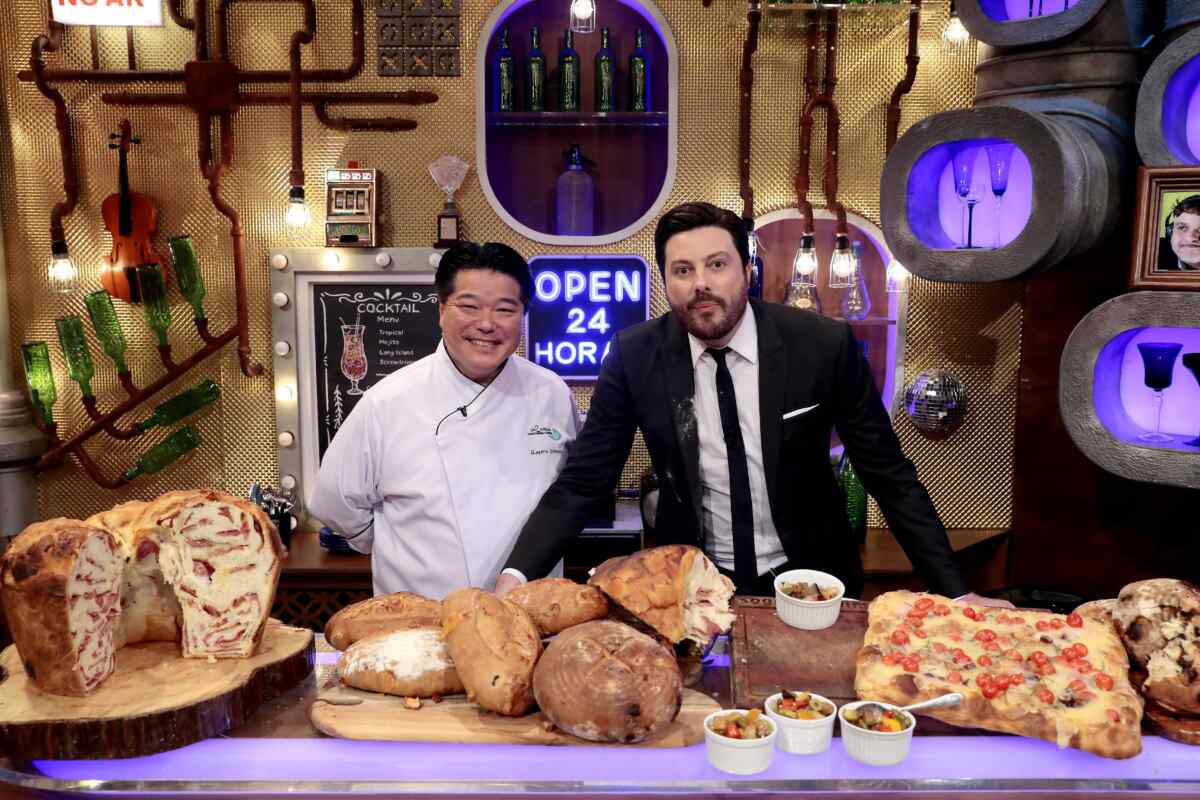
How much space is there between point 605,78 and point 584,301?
1087 millimetres

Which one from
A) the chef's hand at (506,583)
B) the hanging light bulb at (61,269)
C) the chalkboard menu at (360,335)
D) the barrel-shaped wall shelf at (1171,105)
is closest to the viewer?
the chef's hand at (506,583)

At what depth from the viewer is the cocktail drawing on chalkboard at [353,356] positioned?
4.58 m

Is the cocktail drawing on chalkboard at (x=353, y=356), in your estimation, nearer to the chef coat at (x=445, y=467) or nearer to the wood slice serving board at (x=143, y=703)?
the chef coat at (x=445, y=467)

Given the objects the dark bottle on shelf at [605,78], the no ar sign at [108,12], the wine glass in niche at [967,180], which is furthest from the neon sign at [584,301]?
the no ar sign at [108,12]

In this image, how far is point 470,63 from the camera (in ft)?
14.5

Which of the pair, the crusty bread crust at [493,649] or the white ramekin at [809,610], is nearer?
the crusty bread crust at [493,649]

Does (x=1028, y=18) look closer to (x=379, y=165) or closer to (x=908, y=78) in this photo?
(x=908, y=78)

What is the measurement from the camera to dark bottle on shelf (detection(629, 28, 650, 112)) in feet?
14.4

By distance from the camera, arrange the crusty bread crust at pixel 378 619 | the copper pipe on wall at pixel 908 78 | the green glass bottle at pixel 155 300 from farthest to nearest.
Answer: the green glass bottle at pixel 155 300 → the copper pipe on wall at pixel 908 78 → the crusty bread crust at pixel 378 619

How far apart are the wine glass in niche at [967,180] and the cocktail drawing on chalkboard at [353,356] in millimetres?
2856

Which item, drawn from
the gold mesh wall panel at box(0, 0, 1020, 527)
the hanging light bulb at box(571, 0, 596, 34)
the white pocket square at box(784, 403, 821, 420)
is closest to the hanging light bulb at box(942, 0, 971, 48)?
the gold mesh wall panel at box(0, 0, 1020, 527)

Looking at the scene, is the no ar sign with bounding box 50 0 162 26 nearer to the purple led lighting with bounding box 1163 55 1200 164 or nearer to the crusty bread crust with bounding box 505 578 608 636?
the crusty bread crust with bounding box 505 578 608 636

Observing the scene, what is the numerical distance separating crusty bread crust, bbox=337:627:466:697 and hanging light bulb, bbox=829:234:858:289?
9.85ft

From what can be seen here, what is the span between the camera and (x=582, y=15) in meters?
3.77
